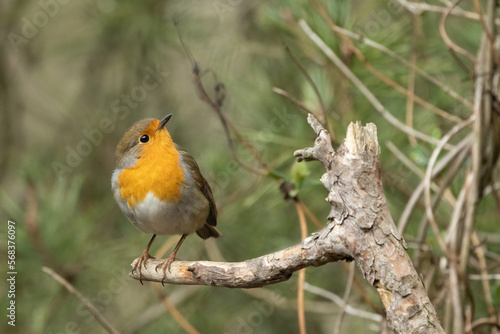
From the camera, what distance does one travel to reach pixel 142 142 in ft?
8.39

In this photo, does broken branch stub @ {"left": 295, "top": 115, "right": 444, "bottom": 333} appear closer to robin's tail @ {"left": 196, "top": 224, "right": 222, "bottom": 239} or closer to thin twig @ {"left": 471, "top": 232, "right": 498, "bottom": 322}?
thin twig @ {"left": 471, "top": 232, "right": 498, "bottom": 322}

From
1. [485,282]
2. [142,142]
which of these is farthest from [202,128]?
[485,282]

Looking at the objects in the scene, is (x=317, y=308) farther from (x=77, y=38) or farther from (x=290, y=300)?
(x=77, y=38)

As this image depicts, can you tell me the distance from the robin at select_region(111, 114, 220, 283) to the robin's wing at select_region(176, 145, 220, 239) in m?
0.02

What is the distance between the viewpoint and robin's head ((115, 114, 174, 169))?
2.54 metres

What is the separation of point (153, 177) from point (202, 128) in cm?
232

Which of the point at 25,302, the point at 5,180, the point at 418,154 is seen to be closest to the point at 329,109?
the point at 418,154

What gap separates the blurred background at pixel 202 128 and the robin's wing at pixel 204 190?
1.04 ft

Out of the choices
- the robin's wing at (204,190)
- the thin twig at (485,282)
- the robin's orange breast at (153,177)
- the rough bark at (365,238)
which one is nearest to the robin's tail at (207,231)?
the robin's wing at (204,190)

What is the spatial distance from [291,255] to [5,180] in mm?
3685

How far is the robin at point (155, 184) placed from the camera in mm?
2516

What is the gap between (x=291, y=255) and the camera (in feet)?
5.70

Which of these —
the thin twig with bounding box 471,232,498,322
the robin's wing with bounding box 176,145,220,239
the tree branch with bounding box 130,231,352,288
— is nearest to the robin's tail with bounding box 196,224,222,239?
the robin's wing with bounding box 176,145,220,239

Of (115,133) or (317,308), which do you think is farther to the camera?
(115,133)
